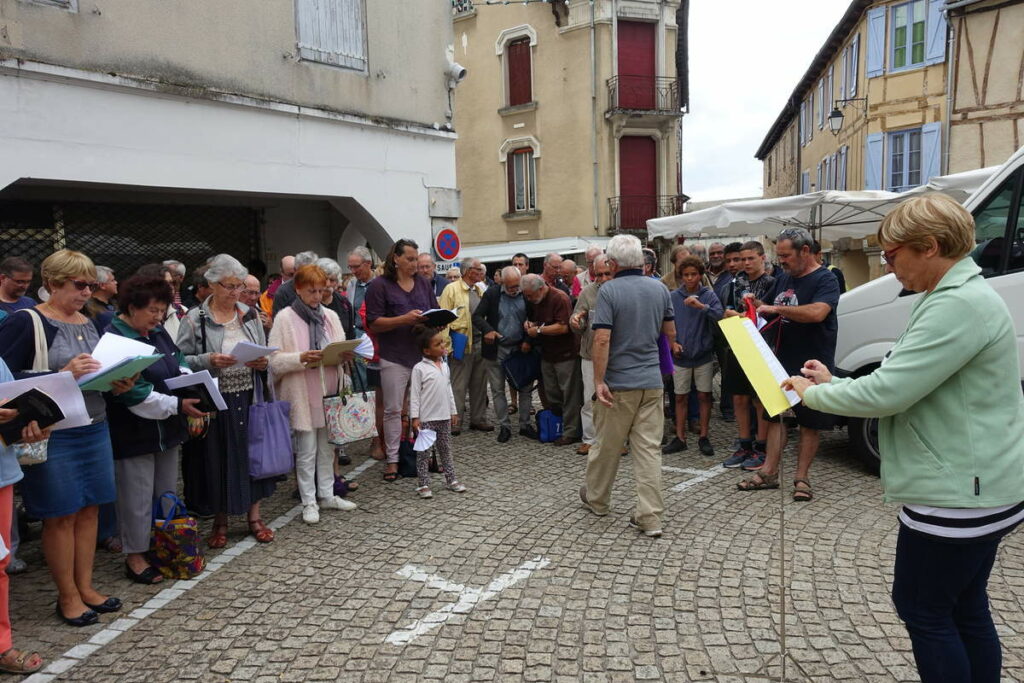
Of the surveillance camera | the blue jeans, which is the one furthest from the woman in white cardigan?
the surveillance camera

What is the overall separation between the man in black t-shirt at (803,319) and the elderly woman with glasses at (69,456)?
441 centimetres

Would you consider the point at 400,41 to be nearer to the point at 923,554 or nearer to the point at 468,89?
the point at 923,554

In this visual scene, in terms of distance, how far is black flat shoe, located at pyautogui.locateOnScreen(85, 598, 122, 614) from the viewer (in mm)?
3979

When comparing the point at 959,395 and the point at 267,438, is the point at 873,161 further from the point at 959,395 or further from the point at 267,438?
the point at 959,395

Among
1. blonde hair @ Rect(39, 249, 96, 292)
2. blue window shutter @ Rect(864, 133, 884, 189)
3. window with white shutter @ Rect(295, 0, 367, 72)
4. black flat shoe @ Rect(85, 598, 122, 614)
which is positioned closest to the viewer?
blonde hair @ Rect(39, 249, 96, 292)

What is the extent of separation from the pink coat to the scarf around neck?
30 mm

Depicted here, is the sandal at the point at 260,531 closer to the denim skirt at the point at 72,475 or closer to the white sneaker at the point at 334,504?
the white sneaker at the point at 334,504

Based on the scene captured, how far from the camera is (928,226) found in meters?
2.21

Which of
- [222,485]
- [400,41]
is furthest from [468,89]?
[222,485]

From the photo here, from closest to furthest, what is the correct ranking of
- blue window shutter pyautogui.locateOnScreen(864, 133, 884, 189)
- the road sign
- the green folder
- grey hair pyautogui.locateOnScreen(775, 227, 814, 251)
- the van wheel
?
the green folder < grey hair pyautogui.locateOnScreen(775, 227, 814, 251) < the van wheel < the road sign < blue window shutter pyautogui.locateOnScreen(864, 133, 884, 189)

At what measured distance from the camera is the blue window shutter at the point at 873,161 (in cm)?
2091

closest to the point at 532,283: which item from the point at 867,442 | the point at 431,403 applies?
the point at 431,403

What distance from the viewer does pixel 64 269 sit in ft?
12.3

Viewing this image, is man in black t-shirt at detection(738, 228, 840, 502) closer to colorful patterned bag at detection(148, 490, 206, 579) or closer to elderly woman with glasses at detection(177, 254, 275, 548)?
elderly woman with glasses at detection(177, 254, 275, 548)
